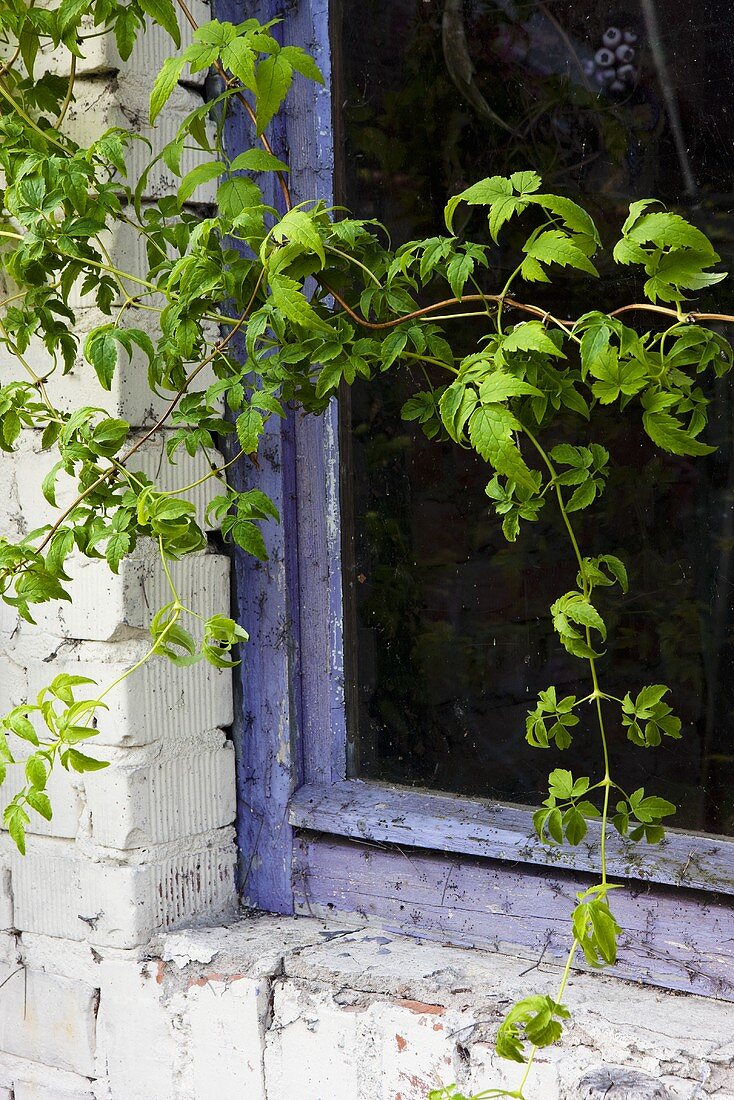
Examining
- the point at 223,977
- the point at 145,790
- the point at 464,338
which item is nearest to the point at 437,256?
the point at 464,338

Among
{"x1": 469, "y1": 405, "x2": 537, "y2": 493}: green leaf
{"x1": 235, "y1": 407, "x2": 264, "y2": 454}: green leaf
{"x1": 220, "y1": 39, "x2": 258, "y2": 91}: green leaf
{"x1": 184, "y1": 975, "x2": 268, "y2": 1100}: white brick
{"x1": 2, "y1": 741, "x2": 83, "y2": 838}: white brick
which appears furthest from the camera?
{"x1": 2, "y1": 741, "x2": 83, "y2": 838}: white brick

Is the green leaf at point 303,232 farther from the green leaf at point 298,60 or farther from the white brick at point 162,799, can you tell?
the white brick at point 162,799

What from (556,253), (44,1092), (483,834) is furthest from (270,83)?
(44,1092)

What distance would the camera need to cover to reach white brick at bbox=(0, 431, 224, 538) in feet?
5.34

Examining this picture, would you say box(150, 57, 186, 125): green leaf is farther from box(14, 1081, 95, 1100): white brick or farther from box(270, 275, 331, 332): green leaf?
box(14, 1081, 95, 1100): white brick

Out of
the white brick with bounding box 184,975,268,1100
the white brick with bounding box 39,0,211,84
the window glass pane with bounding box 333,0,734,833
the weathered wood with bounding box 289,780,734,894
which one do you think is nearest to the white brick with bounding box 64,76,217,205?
the white brick with bounding box 39,0,211,84

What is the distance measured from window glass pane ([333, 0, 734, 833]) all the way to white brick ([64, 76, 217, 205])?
25cm

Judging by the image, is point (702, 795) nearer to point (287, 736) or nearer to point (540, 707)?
point (540, 707)

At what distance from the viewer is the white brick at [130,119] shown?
5.19ft

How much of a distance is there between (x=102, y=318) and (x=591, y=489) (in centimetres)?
76

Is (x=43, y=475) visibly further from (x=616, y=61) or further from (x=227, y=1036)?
→ (x=616, y=61)

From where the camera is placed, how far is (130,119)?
160 cm

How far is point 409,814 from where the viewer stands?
162 cm

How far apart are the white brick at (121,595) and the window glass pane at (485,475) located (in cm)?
22
